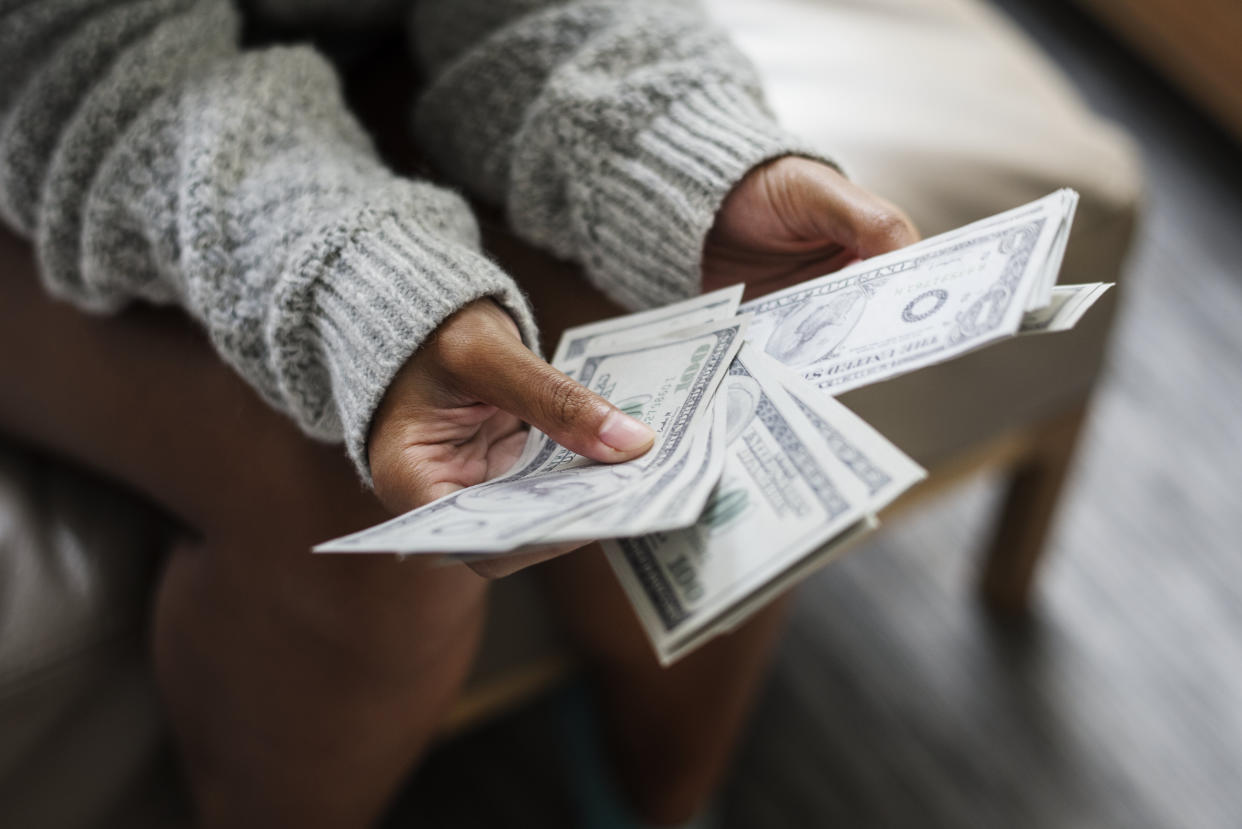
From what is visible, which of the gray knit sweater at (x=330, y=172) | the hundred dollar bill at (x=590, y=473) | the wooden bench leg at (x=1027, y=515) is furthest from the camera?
the wooden bench leg at (x=1027, y=515)

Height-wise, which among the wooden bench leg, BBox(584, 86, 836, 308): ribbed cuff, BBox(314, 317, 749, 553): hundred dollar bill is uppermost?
BBox(584, 86, 836, 308): ribbed cuff

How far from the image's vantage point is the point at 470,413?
47cm

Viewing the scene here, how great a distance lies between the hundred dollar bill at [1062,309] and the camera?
1.28 ft

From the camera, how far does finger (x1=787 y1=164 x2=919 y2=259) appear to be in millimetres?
452

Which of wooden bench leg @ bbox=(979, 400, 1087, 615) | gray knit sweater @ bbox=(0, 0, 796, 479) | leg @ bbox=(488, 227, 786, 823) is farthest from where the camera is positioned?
wooden bench leg @ bbox=(979, 400, 1087, 615)

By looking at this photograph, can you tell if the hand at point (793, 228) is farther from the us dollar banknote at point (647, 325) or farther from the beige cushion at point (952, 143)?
the beige cushion at point (952, 143)

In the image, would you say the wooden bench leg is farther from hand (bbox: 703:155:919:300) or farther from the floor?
hand (bbox: 703:155:919:300)

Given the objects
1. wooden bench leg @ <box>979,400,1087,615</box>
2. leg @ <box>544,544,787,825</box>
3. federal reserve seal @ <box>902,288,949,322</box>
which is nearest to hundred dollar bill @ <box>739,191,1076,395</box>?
federal reserve seal @ <box>902,288,949,322</box>

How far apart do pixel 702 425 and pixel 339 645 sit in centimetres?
26

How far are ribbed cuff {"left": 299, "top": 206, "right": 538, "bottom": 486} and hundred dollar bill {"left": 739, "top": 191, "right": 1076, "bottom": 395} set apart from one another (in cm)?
13

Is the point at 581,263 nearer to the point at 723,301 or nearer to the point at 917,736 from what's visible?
the point at 723,301

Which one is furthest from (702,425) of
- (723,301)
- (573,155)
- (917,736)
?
(917,736)

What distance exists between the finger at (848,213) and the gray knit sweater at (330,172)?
29 millimetres

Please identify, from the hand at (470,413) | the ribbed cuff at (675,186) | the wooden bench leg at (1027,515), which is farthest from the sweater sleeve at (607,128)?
the wooden bench leg at (1027,515)
